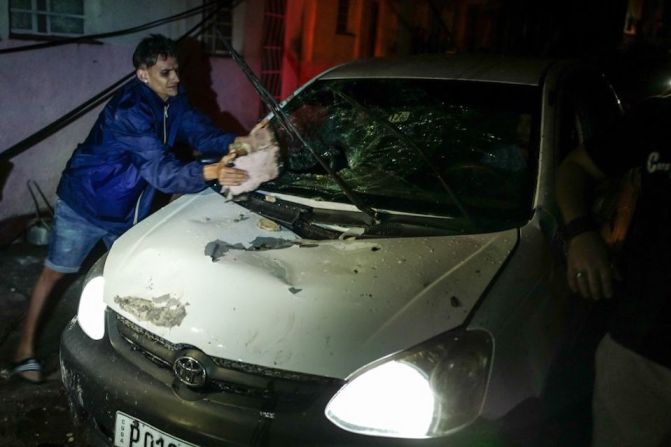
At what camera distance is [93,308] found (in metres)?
2.26

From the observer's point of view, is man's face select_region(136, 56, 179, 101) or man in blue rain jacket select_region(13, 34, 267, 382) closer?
man in blue rain jacket select_region(13, 34, 267, 382)

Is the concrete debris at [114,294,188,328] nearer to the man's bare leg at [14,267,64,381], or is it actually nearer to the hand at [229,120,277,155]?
the hand at [229,120,277,155]

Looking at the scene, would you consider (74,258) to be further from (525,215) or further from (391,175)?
(525,215)

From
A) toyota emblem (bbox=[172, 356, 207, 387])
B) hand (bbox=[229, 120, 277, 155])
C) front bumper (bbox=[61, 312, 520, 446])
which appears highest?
hand (bbox=[229, 120, 277, 155])

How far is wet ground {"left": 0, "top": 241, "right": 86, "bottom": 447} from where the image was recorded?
277cm

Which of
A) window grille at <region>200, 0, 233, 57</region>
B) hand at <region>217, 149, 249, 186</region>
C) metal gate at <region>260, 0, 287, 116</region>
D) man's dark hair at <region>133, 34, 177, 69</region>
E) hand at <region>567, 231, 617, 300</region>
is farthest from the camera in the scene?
metal gate at <region>260, 0, 287, 116</region>

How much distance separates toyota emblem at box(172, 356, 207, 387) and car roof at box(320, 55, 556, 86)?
72.2 inches

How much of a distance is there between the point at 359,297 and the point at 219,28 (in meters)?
5.65

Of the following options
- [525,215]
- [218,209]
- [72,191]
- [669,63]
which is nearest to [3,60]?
[72,191]

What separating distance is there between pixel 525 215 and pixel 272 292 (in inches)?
41.0

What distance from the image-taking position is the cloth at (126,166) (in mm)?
2785

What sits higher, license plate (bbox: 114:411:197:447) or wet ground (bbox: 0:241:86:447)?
license plate (bbox: 114:411:197:447)

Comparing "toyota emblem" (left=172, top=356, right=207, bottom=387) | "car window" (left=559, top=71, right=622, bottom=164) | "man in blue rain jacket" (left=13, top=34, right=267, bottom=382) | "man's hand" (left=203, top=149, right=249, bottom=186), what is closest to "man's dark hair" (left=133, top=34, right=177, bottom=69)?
"man in blue rain jacket" (left=13, top=34, right=267, bottom=382)

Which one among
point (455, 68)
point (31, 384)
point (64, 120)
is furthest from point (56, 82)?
point (455, 68)
